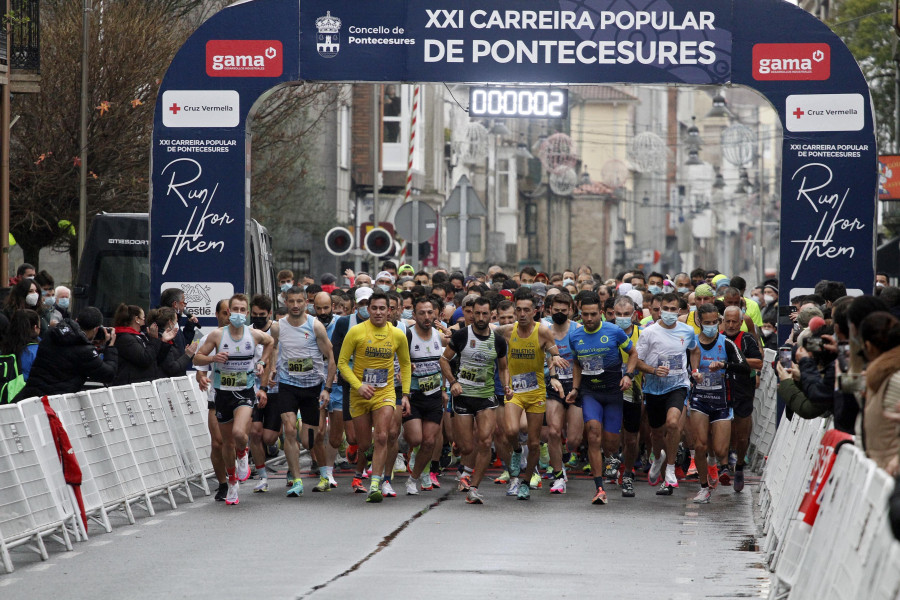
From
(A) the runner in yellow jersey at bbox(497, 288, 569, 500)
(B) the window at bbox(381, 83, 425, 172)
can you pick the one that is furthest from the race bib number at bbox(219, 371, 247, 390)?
(B) the window at bbox(381, 83, 425, 172)

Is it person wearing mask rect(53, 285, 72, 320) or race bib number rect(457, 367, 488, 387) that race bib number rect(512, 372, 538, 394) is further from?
person wearing mask rect(53, 285, 72, 320)

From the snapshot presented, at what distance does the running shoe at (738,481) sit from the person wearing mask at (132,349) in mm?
5621

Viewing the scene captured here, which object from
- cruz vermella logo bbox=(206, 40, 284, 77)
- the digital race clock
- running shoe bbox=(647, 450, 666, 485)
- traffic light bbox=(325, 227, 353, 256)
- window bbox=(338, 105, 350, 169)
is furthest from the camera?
window bbox=(338, 105, 350, 169)

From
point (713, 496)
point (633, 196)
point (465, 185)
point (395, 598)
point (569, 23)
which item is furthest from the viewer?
point (633, 196)

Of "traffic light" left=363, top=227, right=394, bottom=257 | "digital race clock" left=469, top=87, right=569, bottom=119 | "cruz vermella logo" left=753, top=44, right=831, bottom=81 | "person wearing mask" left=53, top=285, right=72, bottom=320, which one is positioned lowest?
"person wearing mask" left=53, top=285, right=72, bottom=320

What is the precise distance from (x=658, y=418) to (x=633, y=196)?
98208 mm

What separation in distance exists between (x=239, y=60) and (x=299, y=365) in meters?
4.13

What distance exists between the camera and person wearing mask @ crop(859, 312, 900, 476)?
7277 mm

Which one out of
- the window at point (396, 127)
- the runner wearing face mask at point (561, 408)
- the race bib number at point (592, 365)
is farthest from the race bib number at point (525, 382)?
the window at point (396, 127)

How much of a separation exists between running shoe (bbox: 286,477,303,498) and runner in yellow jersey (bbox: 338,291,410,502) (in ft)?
2.12

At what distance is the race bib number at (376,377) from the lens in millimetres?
13938

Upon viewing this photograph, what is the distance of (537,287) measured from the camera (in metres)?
20.2

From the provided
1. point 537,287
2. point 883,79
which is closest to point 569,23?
point 537,287

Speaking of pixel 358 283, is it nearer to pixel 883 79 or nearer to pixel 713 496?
pixel 713 496
